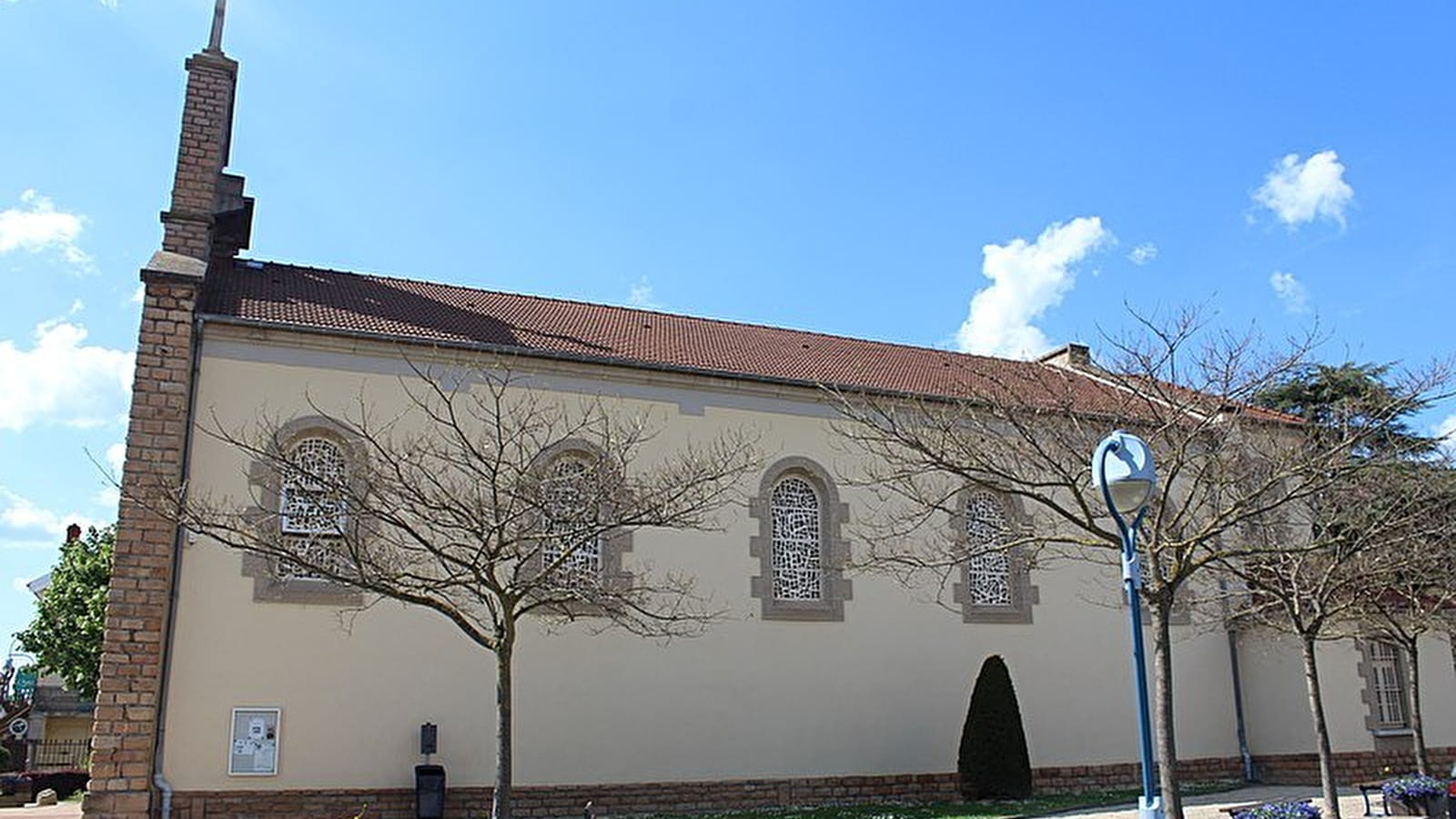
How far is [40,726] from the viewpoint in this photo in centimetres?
3791

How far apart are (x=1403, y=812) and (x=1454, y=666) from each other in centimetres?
862

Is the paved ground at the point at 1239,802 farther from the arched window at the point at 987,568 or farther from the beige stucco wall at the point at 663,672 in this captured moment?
the arched window at the point at 987,568

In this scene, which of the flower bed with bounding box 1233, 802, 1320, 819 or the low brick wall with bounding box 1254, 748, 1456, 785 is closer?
the flower bed with bounding box 1233, 802, 1320, 819

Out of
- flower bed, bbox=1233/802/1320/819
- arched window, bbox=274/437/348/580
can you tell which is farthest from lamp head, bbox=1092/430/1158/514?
arched window, bbox=274/437/348/580

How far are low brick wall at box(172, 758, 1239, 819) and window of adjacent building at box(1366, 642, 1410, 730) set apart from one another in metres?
4.33

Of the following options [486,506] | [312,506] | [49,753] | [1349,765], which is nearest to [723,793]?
[486,506]

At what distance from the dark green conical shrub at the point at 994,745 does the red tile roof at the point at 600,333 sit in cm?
437

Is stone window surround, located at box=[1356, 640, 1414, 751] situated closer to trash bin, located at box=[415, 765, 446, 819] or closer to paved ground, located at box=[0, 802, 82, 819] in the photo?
trash bin, located at box=[415, 765, 446, 819]

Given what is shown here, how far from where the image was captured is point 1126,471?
8562 mm

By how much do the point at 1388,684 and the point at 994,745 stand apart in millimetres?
9611

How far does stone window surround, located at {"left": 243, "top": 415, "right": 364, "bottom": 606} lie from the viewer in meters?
14.7

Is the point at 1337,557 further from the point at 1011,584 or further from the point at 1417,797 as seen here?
the point at 1011,584

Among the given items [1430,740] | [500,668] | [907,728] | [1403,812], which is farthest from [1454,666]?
[500,668]

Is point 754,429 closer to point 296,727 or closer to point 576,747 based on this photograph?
point 576,747
